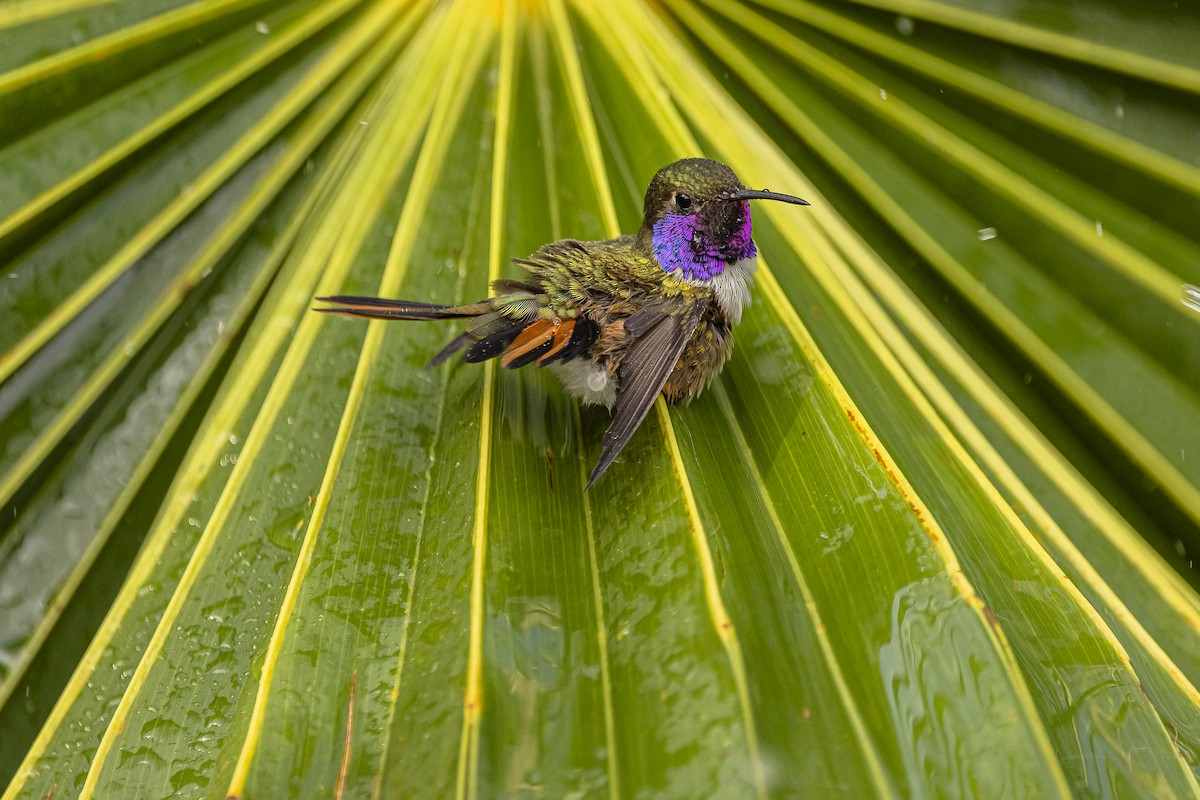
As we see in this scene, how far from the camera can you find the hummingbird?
1.71m

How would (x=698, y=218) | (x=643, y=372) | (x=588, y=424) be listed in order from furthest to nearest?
(x=698, y=218) < (x=588, y=424) < (x=643, y=372)

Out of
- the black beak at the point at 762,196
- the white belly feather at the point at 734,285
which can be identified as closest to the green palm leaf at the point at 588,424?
the white belly feather at the point at 734,285

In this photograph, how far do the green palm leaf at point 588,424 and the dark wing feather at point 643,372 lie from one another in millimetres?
104

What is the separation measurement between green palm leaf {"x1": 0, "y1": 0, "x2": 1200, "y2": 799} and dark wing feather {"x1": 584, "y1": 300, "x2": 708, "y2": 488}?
0.10m

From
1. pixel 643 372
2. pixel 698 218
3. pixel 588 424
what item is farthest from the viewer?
pixel 698 218

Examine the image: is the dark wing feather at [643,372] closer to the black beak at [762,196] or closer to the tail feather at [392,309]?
the black beak at [762,196]

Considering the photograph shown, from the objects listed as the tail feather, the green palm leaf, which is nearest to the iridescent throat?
the green palm leaf

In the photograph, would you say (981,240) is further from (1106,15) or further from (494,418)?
(494,418)

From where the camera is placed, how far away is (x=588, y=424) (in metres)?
1.81

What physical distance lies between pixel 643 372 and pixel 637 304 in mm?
344

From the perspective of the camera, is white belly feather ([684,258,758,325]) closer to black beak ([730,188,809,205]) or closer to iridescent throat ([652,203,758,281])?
iridescent throat ([652,203,758,281])

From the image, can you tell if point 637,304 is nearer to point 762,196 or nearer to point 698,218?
point 698,218

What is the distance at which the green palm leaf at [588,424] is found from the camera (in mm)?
1202

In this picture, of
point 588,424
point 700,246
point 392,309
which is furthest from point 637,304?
point 392,309
